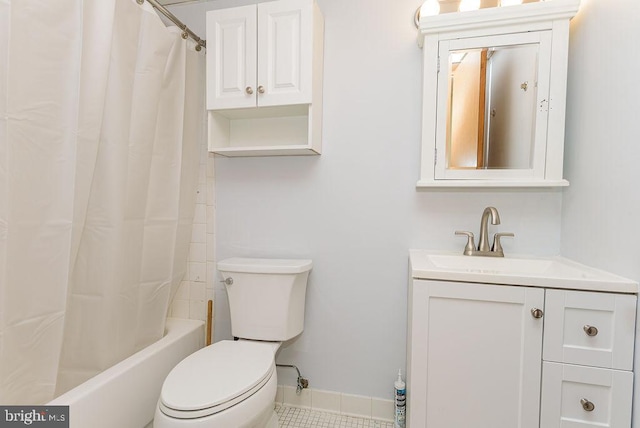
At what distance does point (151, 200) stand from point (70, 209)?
1.40 ft

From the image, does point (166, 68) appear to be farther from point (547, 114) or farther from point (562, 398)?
point (562, 398)

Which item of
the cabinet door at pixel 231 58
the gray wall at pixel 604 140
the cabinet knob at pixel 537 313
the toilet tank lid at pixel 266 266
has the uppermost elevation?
the cabinet door at pixel 231 58

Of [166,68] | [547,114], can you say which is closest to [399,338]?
[547,114]

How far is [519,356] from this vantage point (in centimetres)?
102

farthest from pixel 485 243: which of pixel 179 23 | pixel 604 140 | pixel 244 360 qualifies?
pixel 179 23

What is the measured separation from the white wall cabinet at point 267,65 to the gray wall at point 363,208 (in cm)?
14

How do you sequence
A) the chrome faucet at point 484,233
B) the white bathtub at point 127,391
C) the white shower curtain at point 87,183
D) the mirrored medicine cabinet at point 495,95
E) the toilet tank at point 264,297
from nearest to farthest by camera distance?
the white shower curtain at point 87,183, the white bathtub at point 127,391, the mirrored medicine cabinet at point 495,95, the chrome faucet at point 484,233, the toilet tank at point 264,297

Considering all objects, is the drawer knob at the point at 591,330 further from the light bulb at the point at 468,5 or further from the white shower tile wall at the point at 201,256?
the white shower tile wall at the point at 201,256

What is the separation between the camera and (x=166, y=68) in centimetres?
149

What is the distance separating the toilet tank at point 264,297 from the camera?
4.86 feet

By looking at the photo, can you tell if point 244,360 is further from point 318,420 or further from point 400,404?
point 400,404

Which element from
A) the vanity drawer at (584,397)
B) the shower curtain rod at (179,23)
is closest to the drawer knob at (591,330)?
the vanity drawer at (584,397)

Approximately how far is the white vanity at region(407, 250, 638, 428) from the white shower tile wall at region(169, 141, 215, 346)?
116 centimetres

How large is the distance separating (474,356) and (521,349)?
0.14 meters
